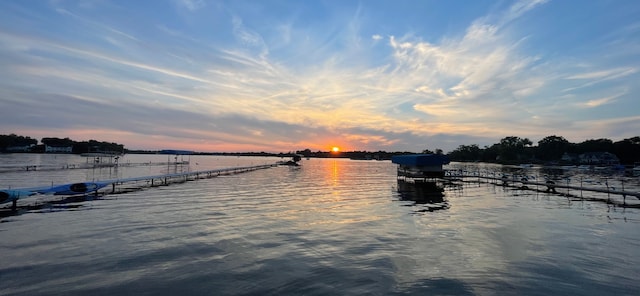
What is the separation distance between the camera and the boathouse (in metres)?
45.6

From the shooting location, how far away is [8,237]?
15148mm

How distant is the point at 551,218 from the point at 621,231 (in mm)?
3989

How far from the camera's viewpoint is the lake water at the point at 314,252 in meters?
9.99

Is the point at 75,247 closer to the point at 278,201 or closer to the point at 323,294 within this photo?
the point at 323,294

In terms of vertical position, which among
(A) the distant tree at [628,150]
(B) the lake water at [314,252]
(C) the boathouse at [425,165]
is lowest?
(B) the lake water at [314,252]

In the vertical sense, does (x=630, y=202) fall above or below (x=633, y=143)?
below

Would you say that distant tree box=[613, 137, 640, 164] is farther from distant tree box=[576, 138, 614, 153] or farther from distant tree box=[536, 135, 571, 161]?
distant tree box=[536, 135, 571, 161]

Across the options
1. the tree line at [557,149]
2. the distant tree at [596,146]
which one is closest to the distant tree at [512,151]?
the tree line at [557,149]

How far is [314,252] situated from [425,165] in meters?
35.9

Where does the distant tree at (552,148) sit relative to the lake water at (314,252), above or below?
above

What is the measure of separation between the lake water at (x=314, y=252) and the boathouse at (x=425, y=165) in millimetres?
21575

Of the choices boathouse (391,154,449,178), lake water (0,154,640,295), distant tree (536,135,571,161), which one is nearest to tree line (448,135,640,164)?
distant tree (536,135,571,161)

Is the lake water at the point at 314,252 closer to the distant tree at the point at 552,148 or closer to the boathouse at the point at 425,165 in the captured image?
the boathouse at the point at 425,165

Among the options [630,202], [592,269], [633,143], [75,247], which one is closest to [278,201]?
[75,247]
